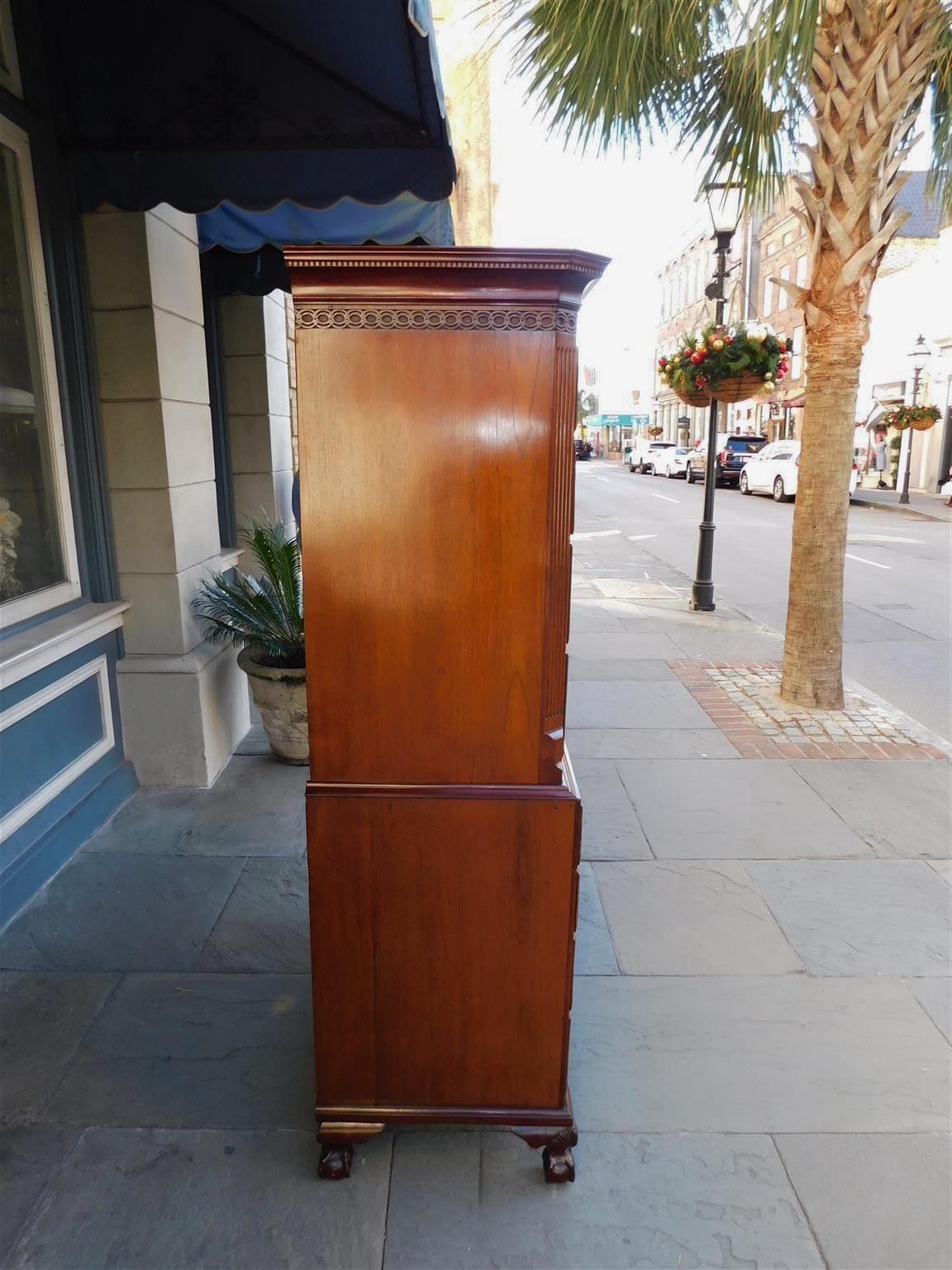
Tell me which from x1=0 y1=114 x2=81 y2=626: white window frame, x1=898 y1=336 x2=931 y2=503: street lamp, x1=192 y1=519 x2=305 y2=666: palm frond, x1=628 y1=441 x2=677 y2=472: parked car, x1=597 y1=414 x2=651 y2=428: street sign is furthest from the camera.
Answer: x1=597 y1=414 x2=651 y2=428: street sign

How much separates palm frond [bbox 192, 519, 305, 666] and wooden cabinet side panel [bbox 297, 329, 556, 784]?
2.76m

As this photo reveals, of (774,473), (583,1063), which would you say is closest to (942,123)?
(583,1063)

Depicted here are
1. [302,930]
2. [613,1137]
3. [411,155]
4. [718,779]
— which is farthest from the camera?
[718,779]

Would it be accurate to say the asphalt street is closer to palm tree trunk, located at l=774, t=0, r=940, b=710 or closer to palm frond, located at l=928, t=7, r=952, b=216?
palm tree trunk, located at l=774, t=0, r=940, b=710

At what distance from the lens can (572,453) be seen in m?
1.88

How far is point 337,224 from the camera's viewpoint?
4.23 metres

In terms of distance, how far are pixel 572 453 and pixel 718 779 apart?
3416 millimetres

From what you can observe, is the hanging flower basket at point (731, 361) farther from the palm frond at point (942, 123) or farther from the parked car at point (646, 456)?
the parked car at point (646, 456)

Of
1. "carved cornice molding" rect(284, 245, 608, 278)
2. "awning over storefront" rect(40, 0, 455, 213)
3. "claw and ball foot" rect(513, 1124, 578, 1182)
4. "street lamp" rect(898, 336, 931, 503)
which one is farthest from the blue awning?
"street lamp" rect(898, 336, 931, 503)

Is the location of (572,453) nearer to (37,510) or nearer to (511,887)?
(511,887)

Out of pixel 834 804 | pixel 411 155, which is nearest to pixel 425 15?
pixel 411 155

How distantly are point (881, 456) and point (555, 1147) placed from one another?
31430 mm

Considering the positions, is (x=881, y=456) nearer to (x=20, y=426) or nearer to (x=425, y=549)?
(x=20, y=426)

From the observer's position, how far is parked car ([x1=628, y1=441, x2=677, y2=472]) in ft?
131
